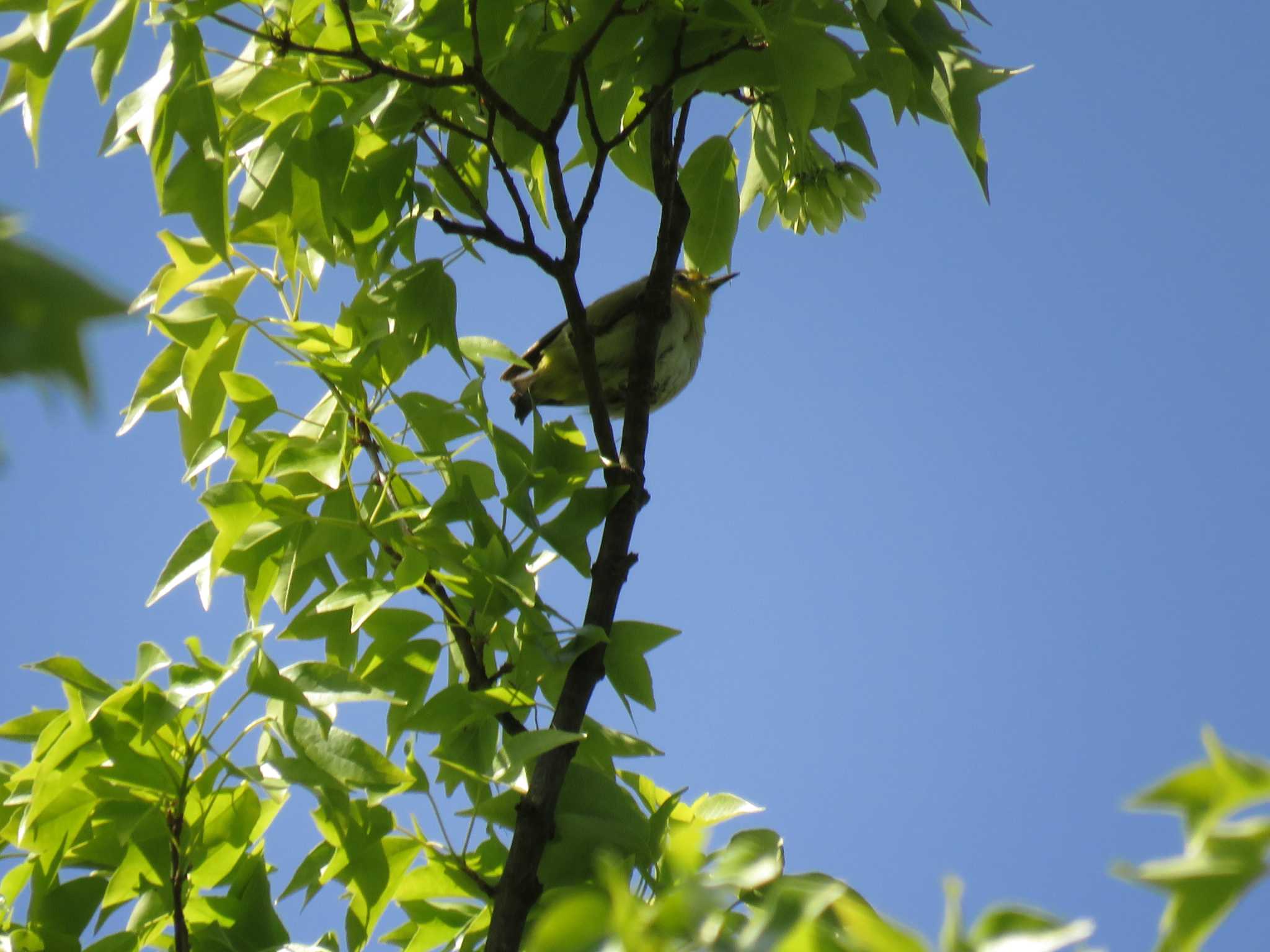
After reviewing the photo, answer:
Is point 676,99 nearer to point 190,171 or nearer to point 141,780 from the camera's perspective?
point 190,171

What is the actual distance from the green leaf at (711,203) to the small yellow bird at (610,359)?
2.00 m

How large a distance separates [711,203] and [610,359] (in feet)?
7.75

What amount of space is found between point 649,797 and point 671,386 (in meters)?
3.17

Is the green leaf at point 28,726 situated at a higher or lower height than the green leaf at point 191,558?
lower

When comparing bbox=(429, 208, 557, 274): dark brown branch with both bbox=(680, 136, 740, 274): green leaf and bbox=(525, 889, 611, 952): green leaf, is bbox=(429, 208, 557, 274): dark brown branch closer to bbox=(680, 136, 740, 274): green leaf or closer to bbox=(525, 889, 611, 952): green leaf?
bbox=(680, 136, 740, 274): green leaf

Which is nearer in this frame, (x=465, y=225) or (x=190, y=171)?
(x=190, y=171)

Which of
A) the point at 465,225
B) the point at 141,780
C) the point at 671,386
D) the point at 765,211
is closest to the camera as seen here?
the point at 141,780

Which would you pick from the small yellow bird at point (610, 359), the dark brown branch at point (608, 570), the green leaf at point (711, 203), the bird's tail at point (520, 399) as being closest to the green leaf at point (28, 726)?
the dark brown branch at point (608, 570)

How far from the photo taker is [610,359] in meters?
4.80

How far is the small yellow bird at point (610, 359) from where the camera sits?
473 cm

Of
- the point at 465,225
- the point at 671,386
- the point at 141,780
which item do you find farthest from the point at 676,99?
the point at 671,386

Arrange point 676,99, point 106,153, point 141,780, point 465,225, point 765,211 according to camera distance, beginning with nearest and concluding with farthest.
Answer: point 141,780 < point 106,153 < point 676,99 < point 465,225 < point 765,211

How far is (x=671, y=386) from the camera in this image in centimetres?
505

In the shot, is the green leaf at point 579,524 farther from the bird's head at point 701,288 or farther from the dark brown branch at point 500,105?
the bird's head at point 701,288
